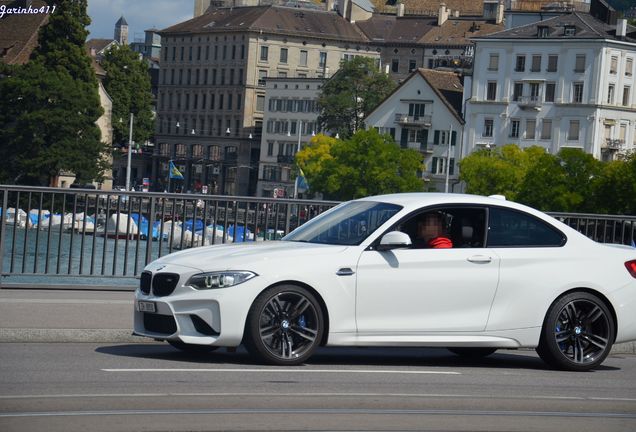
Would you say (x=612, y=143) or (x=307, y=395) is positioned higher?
(x=612, y=143)

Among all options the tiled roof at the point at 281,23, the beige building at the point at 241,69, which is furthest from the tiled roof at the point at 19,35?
the beige building at the point at 241,69

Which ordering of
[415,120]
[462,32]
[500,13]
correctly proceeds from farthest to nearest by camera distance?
[462,32] < [500,13] < [415,120]

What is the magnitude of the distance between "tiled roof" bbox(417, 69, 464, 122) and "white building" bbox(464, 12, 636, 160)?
98.5 inches

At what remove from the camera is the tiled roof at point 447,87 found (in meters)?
145

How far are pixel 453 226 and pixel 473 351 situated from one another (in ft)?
5.48

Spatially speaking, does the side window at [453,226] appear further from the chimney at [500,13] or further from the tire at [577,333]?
the chimney at [500,13]

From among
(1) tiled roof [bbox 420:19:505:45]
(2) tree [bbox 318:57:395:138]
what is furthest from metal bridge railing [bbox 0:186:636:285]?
(1) tiled roof [bbox 420:19:505:45]

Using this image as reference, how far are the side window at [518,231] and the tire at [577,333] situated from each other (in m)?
0.55

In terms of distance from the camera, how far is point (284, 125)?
18350 centimetres

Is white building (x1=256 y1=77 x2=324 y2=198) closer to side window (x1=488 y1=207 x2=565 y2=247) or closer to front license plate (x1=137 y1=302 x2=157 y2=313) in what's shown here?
side window (x1=488 y1=207 x2=565 y2=247)

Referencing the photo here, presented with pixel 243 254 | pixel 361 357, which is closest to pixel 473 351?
pixel 361 357

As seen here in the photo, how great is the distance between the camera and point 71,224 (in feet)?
59.6

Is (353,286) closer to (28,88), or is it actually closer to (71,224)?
(71,224)

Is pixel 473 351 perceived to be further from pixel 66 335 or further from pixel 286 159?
pixel 286 159
